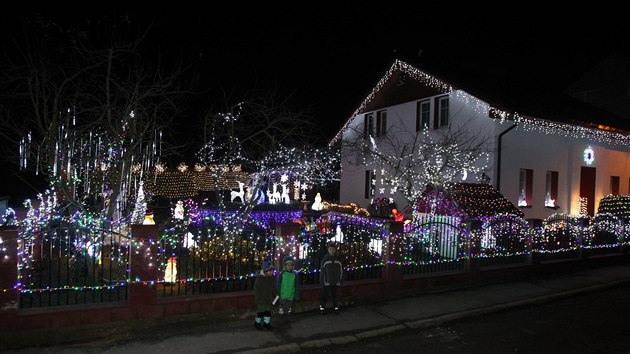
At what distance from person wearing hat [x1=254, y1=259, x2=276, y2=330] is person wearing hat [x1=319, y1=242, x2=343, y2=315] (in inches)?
48.4

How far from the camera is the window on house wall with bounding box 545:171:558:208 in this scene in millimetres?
18562

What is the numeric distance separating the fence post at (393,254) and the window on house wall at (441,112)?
10.8 meters

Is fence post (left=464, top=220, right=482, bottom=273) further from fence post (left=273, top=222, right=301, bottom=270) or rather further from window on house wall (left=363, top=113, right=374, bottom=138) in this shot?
window on house wall (left=363, top=113, right=374, bottom=138)

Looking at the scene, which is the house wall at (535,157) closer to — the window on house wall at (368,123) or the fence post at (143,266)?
the window on house wall at (368,123)

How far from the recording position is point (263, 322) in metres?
6.72

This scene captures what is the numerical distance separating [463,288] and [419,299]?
5.14 feet

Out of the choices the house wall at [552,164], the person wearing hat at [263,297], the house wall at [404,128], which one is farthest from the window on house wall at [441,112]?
the person wearing hat at [263,297]

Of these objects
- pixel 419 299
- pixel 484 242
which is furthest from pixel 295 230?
pixel 484 242

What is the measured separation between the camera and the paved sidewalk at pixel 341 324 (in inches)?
233

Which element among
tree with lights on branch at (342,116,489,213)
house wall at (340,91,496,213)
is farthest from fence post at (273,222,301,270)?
house wall at (340,91,496,213)

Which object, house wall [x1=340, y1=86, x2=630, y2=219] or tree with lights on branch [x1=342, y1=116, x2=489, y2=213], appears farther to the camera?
house wall [x1=340, y1=86, x2=630, y2=219]

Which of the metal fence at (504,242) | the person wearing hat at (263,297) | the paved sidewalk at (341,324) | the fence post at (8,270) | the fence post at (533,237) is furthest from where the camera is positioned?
the fence post at (533,237)

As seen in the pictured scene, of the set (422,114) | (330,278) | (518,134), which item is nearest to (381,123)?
(422,114)

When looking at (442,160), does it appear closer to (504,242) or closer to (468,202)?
(468,202)
